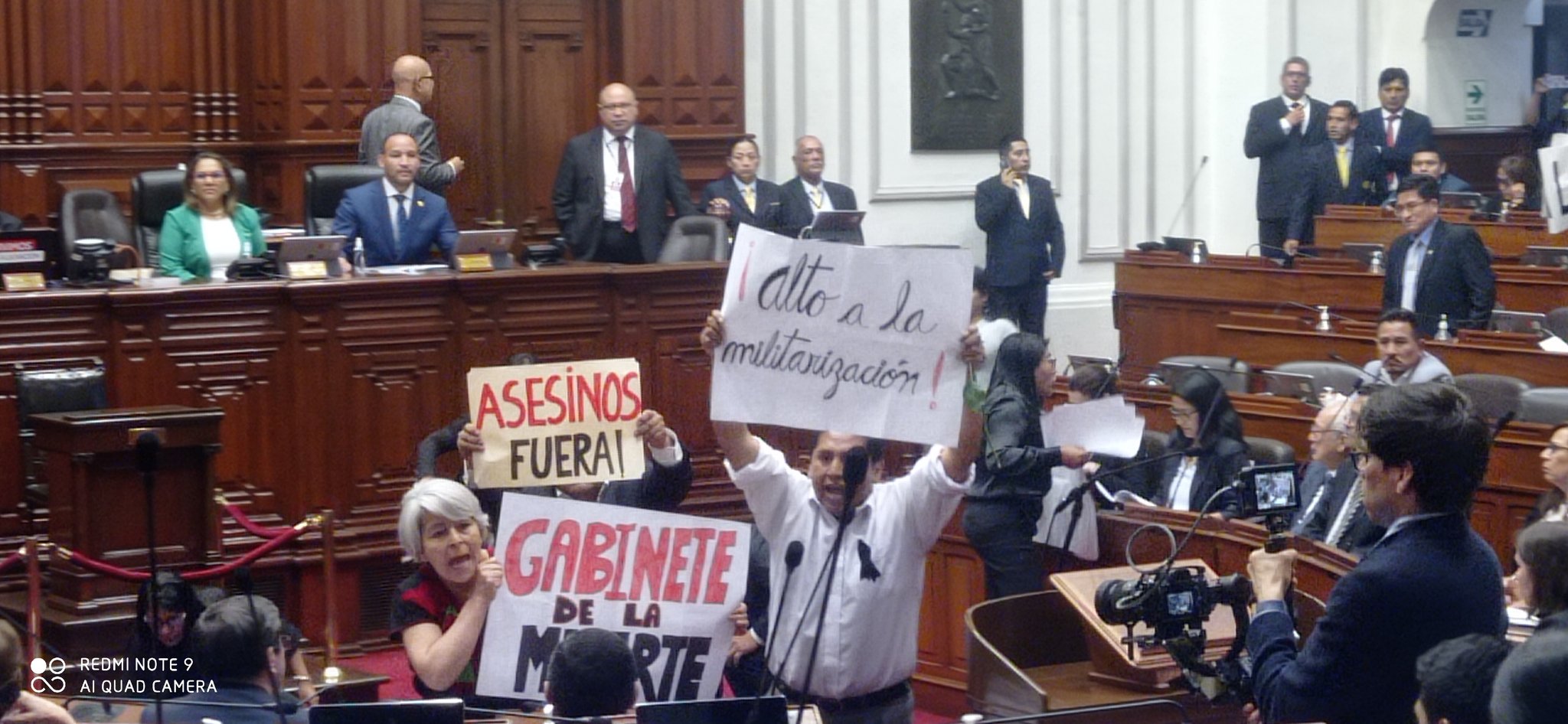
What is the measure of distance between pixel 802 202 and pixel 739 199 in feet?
1.85

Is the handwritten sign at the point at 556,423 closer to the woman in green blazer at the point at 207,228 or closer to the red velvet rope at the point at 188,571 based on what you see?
the red velvet rope at the point at 188,571

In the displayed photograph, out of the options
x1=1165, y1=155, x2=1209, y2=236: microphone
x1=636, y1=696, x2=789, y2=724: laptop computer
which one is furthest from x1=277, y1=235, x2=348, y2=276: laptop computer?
x1=1165, y1=155, x2=1209, y2=236: microphone

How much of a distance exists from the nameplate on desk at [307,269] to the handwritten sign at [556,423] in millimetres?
3157

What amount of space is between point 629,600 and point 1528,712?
256 centimetres

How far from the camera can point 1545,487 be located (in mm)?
7945

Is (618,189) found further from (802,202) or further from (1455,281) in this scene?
(1455,281)

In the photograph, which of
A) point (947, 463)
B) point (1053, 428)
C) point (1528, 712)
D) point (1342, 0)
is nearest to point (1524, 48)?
point (1342, 0)

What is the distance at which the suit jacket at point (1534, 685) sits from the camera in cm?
285

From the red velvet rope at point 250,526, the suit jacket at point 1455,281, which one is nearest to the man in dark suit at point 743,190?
the suit jacket at point 1455,281

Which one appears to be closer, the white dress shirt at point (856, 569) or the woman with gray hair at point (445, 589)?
the woman with gray hair at point (445, 589)

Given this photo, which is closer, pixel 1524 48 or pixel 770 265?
pixel 770 265

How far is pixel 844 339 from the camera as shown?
474 centimetres

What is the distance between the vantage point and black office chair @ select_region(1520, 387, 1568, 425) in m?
8.63

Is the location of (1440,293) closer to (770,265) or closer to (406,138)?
(406,138)
